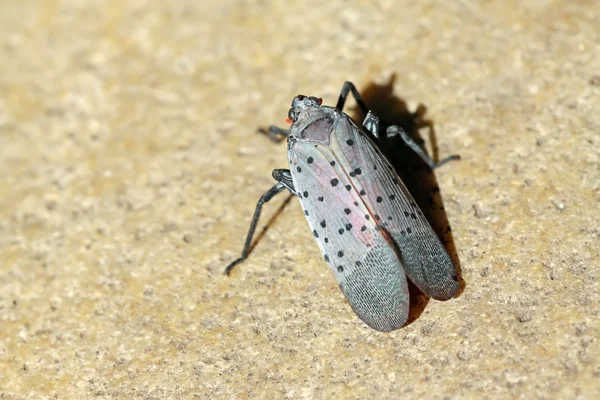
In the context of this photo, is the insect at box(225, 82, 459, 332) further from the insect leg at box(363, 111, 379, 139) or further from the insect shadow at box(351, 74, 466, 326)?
the insect shadow at box(351, 74, 466, 326)

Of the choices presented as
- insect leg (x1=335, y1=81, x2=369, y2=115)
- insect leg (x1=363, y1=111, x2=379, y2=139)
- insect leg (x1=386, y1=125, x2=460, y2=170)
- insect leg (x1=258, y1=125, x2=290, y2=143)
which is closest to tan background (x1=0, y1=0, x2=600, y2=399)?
insect leg (x1=258, y1=125, x2=290, y2=143)

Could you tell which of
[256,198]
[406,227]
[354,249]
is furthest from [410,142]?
[256,198]

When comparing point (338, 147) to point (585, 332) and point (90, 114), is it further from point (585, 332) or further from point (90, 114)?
point (90, 114)

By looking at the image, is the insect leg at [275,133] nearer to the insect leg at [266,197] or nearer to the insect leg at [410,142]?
the insect leg at [266,197]

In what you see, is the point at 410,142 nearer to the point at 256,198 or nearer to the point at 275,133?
the point at 275,133

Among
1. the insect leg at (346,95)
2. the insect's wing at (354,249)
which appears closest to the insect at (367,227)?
the insect's wing at (354,249)

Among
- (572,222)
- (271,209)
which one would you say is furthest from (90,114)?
(572,222)

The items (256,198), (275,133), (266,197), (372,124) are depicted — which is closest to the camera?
(372,124)
